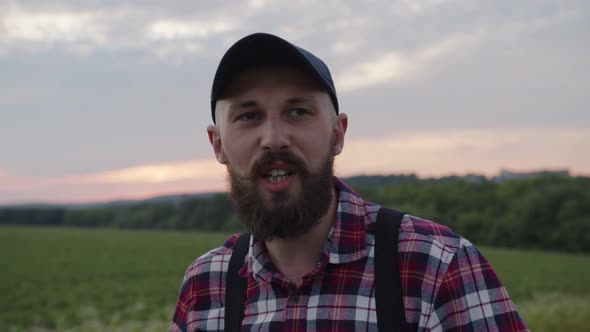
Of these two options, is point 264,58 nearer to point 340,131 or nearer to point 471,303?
point 340,131

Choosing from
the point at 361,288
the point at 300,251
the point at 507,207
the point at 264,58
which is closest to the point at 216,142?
the point at 264,58

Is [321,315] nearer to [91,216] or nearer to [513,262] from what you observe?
[513,262]

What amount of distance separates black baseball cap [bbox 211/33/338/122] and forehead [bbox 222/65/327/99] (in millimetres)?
18

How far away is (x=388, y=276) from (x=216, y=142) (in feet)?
2.66

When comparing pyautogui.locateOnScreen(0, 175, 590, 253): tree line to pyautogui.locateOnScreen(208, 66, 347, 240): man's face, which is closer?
pyautogui.locateOnScreen(208, 66, 347, 240): man's face

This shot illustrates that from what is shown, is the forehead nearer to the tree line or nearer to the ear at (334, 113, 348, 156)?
the ear at (334, 113, 348, 156)

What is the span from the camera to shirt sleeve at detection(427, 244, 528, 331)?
1.66 metres

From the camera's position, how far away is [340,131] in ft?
6.87

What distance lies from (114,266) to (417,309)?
30.8 meters

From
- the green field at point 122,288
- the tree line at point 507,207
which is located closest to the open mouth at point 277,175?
the green field at point 122,288

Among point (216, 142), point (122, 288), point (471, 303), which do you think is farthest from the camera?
point (122, 288)

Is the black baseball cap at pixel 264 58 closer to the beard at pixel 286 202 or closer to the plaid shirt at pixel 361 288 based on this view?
the beard at pixel 286 202

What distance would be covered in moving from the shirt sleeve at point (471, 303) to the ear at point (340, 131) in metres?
0.58

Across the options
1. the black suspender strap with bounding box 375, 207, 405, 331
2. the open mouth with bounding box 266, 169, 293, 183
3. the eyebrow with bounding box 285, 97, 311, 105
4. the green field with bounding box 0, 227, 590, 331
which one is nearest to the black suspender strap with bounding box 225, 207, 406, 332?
the black suspender strap with bounding box 375, 207, 405, 331
